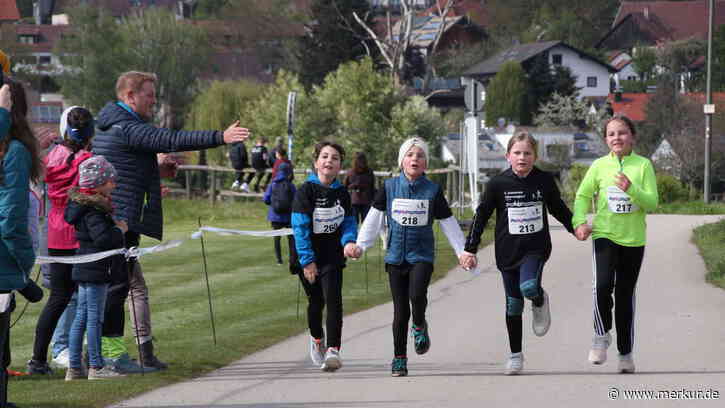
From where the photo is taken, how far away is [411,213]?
9180 mm

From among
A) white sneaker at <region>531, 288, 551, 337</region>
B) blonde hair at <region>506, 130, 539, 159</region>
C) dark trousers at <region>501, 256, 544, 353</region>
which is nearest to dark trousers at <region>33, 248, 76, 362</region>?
dark trousers at <region>501, 256, 544, 353</region>

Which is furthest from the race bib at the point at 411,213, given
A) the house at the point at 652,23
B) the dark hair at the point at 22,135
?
the house at the point at 652,23

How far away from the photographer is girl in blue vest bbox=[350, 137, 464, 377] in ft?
30.0

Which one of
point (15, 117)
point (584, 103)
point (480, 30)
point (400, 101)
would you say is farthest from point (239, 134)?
point (480, 30)

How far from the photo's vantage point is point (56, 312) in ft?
30.3

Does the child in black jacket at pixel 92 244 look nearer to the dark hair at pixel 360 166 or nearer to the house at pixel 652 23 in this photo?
the dark hair at pixel 360 166

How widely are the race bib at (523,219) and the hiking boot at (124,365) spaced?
2908 mm

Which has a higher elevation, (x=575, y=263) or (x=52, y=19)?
(x=52, y=19)

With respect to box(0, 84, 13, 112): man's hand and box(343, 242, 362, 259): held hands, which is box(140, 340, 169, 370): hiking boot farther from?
box(0, 84, 13, 112): man's hand

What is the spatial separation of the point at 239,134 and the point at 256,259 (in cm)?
1233

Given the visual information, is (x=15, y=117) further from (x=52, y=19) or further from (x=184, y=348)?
(x=52, y=19)

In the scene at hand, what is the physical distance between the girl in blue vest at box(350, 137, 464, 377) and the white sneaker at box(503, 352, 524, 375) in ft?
2.04

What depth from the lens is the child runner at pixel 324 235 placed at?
9.39 meters

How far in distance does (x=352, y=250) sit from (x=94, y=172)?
1975 millimetres
